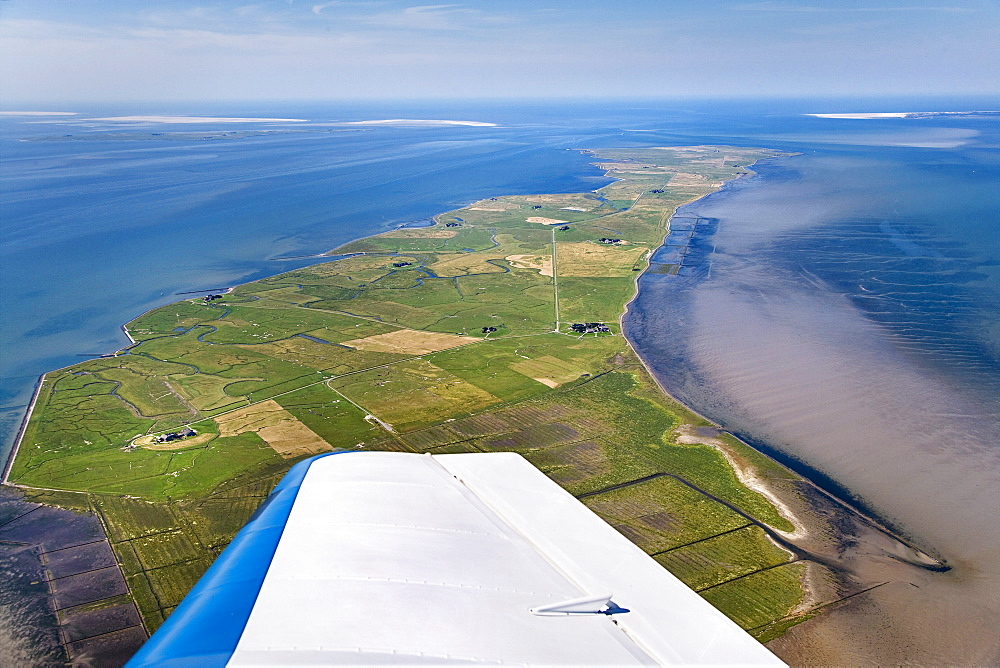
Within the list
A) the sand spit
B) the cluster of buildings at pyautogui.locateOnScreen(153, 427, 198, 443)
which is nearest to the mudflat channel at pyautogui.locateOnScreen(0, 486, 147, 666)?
the cluster of buildings at pyautogui.locateOnScreen(153, 427, 198, 443)

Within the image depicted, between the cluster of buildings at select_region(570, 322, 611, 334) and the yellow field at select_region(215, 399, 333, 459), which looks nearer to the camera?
the yellow field at select_region(215, 399, 333, 459)

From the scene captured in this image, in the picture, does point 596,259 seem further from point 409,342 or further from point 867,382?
point 867,382

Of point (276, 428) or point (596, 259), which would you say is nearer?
point (276, 428)

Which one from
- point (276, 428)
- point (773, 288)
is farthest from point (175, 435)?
point (773, 288)

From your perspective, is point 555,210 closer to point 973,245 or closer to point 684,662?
point 973,245

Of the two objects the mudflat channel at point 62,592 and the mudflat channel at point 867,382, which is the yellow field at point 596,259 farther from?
the mudflat channel at point 62,592

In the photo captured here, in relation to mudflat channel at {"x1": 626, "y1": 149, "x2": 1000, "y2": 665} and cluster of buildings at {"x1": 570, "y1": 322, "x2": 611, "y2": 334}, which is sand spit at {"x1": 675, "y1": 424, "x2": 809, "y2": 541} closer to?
mudflat channel at {"x1": 626, "y1": 149, "x2": 1000, "y2": 665}
